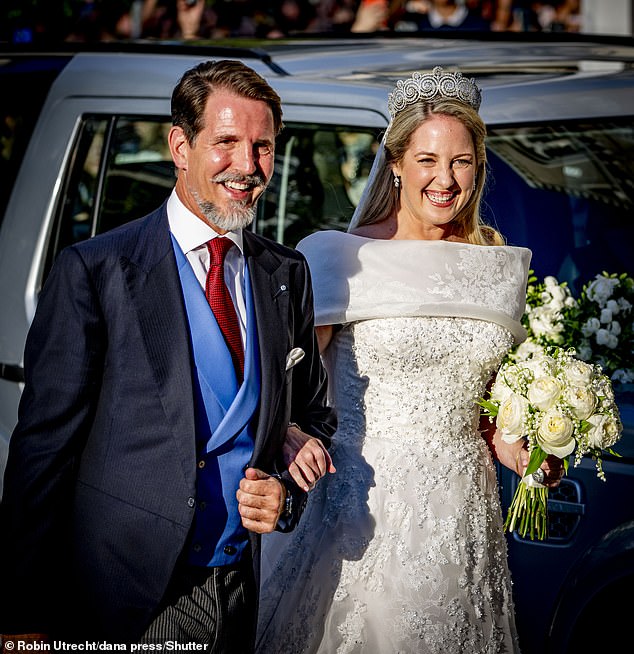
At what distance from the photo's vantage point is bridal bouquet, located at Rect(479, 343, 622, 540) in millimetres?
2682

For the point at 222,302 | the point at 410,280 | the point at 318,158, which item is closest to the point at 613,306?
the point at 410,280

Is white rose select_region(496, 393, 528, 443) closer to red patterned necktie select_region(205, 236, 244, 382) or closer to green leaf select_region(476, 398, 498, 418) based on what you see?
green leaf select_region(476, 398, 498, 418)

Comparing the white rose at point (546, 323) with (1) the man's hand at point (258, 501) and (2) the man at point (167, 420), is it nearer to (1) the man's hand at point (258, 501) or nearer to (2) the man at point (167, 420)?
(2) the man at point (167, 420)

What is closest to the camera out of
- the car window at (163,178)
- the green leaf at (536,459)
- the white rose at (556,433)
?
the white rose at (556,433)

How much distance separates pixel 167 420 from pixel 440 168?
4.16ft

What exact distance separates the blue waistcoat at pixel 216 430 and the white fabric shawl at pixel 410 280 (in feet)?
2.55

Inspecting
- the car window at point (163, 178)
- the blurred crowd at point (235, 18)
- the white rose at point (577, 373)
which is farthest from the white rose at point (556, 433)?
the blurred crowd at point (235, 18)

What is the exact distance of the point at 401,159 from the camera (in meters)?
3.08

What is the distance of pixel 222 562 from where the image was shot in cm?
229

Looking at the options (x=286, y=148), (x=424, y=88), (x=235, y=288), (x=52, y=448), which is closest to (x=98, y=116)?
(x=286, y=148)

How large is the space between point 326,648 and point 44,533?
1.11m

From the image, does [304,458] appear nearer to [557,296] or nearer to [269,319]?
[269,319]

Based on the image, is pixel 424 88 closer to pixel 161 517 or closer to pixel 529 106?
pixel 529 106

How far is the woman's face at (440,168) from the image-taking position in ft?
9.77
